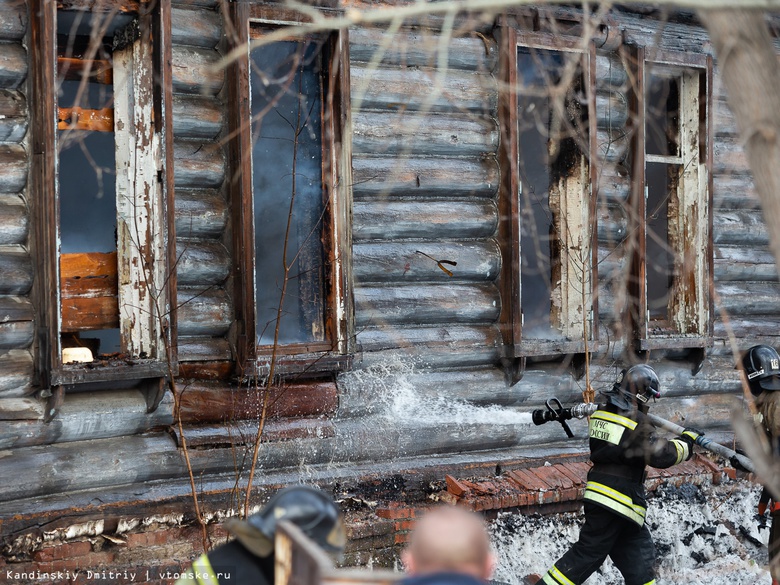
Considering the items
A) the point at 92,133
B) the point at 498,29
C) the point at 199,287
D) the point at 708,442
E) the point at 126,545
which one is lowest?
the point at 126,545

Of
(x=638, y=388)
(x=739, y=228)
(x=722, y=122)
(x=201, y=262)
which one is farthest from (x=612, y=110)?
(x=201, y=262)

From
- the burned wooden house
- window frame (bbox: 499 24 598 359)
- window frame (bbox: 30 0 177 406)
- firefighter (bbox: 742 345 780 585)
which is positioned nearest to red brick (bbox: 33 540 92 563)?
the burned wooden house

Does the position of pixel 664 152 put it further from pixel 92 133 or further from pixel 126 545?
pixel 126 545

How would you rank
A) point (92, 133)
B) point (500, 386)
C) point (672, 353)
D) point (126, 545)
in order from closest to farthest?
point (126, 545) < point (92, 133) < point (500, 386) < point (672, 353)

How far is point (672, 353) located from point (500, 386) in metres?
2.05

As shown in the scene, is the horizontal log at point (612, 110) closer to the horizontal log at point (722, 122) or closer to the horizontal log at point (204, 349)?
the horizontal log at point (722, 122)

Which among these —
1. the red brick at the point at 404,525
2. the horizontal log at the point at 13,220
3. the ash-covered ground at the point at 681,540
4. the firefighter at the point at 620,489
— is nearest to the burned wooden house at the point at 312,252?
the horizontal log at the point at 13,220

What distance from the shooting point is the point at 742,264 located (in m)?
9.50

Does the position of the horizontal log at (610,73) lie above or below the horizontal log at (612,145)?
above

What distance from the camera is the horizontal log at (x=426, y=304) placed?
7609 mm

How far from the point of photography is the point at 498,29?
26.8 ft

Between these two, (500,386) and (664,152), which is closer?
(500,386)

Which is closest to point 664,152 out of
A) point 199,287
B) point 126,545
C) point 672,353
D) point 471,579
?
point 672,353

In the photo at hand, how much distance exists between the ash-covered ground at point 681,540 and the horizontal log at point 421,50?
3813mm
